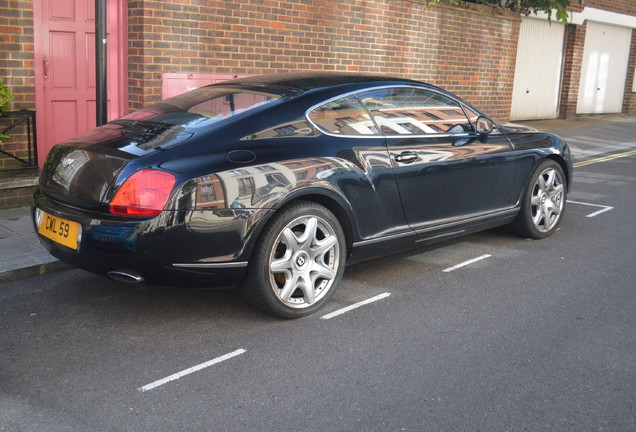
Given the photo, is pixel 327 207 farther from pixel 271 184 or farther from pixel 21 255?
pixel 21 255

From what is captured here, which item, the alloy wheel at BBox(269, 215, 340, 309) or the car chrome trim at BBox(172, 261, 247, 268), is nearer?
the car chrome trim at BBox(172, 261, 247, 268)

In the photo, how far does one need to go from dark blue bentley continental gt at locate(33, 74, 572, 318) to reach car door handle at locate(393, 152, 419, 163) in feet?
0.04

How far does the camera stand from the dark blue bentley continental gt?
165 inches

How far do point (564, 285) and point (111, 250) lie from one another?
3399mm

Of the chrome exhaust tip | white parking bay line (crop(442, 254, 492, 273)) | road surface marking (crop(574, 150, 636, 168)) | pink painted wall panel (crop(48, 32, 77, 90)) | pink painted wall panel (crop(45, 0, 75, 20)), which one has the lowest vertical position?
white parking bay line (crop(442, 254, 492, 273))

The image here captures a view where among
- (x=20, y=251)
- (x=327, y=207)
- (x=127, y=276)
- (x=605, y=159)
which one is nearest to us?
(x=127, y=276)

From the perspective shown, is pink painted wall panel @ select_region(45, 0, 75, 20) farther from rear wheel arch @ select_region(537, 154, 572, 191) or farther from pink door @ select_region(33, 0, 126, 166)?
rear wheel arch @ select_region(537, 154, 572, 191)

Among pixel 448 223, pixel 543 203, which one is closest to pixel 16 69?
pixel 448 223

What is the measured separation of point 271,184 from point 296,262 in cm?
54

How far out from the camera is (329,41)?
35.1 ft

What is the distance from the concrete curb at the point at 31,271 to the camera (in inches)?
210

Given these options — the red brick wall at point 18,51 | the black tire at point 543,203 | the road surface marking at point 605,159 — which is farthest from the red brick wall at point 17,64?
the road surface marking at point 605,159

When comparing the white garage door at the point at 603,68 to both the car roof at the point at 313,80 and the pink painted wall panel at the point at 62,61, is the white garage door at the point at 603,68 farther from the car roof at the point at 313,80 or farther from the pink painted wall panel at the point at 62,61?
the car roof at the point at 313,80

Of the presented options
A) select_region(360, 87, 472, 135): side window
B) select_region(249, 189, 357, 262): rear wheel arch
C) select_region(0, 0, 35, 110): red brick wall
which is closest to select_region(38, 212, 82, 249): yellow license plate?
select_region(249, 189, 357, 262): rear wheel arch
